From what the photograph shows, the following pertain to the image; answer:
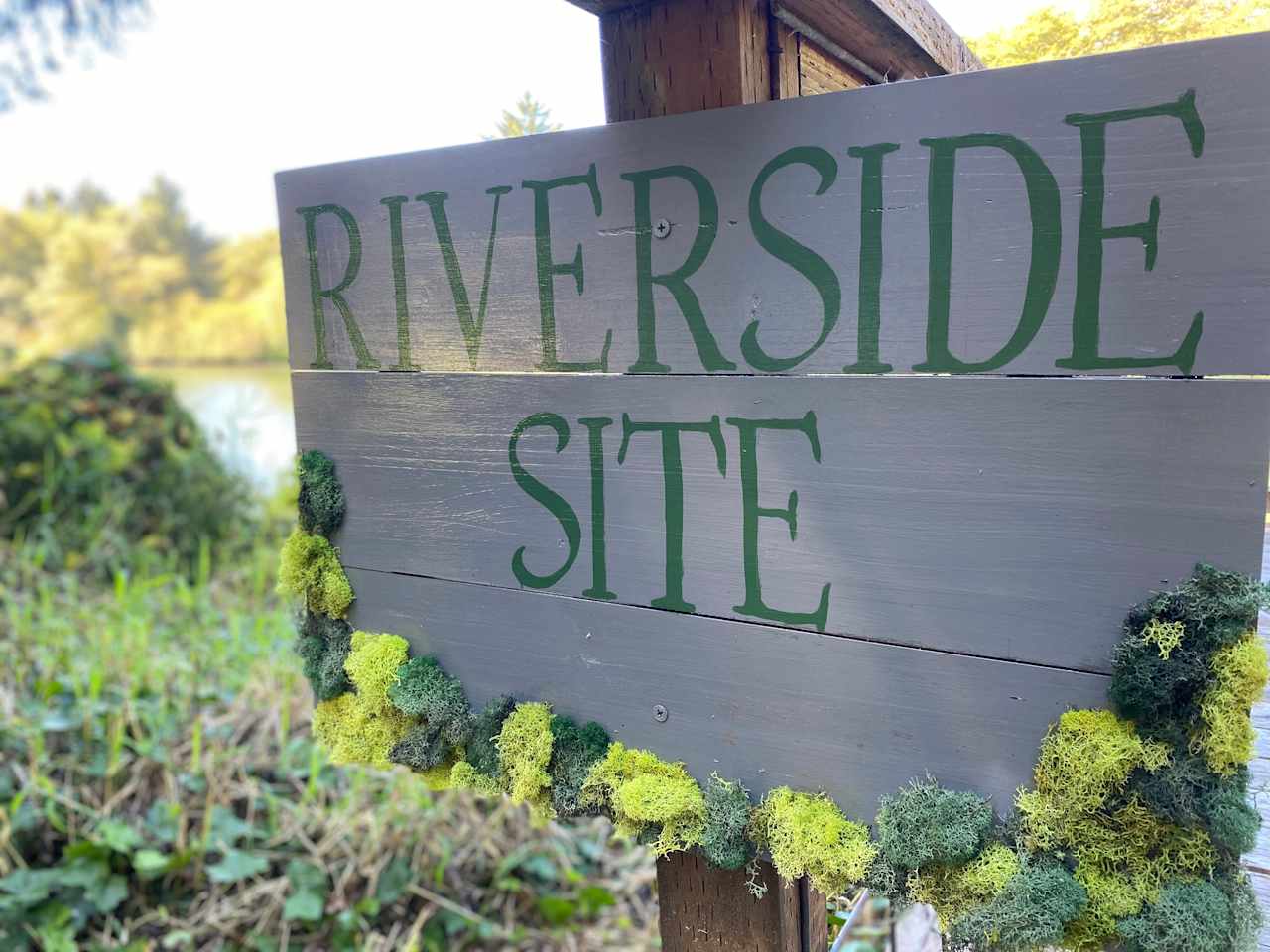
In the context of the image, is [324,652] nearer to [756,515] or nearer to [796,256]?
[756,515]

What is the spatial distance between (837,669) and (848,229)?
1.22 ft

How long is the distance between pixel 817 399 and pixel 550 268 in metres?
0.29

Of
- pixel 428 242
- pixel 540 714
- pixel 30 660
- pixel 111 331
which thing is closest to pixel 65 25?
pixel 111 331

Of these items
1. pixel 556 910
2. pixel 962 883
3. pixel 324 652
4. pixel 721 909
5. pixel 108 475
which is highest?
pixel 108 475

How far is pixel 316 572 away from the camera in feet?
3.26

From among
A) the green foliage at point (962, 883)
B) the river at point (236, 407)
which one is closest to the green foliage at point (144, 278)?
the river at point (236, 407)

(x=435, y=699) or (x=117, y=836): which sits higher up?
(x=435, y=699)

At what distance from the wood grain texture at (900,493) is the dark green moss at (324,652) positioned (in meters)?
0.18

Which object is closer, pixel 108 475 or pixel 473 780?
pixel 473 780

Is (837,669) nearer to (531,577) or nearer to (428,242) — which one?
(531,577)

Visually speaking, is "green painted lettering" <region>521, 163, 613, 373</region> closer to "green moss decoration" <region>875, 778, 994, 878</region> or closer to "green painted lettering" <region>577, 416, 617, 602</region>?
"green painted lettering" <region>577, 416, 617, 602</region>

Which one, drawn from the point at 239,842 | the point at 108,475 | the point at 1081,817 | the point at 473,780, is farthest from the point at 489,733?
the point at 108,475

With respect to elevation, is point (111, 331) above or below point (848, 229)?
above

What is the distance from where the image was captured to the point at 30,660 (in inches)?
81.2
